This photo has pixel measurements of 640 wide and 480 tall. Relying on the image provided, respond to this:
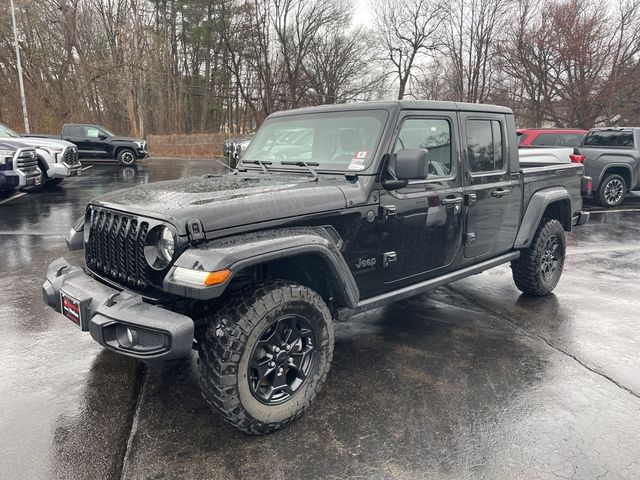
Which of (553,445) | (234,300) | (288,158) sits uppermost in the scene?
(288,158)

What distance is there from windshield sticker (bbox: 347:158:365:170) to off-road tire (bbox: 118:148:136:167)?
18.6 metres

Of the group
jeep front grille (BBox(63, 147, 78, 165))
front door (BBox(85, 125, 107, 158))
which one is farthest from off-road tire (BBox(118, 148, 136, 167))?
jeep front grille (BBox(63, 147, 78, 165))

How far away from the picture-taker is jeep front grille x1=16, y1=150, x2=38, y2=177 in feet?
32.6

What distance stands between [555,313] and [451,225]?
178 centimetres

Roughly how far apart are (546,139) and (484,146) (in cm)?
906

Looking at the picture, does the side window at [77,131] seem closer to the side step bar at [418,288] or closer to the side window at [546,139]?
the side window at [546,139]

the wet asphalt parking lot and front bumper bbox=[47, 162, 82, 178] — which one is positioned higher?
front bumper bbox=[47, 162, 82, 178]

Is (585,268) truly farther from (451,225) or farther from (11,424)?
(11,424)

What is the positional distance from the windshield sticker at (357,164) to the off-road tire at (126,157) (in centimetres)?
1857

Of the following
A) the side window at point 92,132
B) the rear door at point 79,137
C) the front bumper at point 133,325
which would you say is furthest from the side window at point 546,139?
the rear door at point 79,137

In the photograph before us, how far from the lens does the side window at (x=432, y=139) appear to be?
3.46 m

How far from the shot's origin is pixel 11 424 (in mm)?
2730

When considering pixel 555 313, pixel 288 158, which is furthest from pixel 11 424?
pixel 555 313

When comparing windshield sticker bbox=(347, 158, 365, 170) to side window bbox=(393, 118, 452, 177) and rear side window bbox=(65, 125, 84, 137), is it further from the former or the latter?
rear side window bbox=(65, 125, 84, 137)
